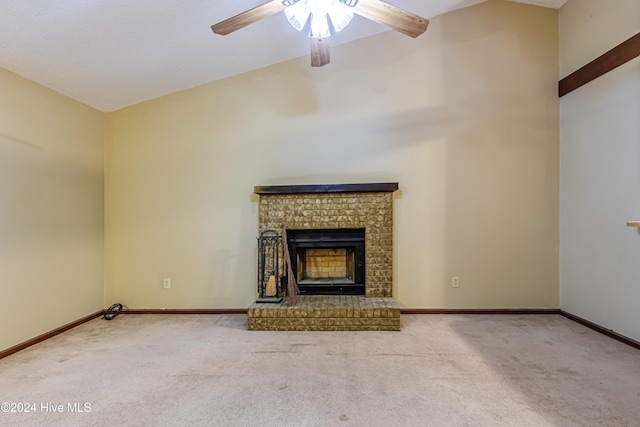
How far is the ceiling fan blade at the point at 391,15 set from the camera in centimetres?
174

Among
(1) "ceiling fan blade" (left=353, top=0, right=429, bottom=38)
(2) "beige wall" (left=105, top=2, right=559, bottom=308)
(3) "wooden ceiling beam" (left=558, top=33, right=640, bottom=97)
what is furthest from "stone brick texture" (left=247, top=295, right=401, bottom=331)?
(3) "wooden ceiling beam" (left=558, top=33, right=640, bottom=97)

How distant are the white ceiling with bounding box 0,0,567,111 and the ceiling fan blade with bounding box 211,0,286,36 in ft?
2.18

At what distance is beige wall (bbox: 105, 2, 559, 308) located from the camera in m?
3.37

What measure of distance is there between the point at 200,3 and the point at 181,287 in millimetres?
2751

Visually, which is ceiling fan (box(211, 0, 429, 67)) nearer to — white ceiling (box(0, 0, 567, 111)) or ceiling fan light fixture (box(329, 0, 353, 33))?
ceiling fan light fixture (box(329, 0, 353, 33))

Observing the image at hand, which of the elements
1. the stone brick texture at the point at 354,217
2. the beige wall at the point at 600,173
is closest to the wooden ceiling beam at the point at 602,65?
the beige wall at the point at 600,173

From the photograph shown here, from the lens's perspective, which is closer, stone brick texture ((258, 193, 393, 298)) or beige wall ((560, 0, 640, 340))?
beige wall ((560, 0, 640, 340))

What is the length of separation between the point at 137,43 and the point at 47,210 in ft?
5.56

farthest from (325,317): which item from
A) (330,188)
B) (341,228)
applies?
(330,188)

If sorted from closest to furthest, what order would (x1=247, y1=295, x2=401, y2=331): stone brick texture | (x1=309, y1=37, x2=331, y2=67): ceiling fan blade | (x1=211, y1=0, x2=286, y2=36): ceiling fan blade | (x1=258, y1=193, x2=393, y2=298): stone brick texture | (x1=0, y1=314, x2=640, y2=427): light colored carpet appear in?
1. (x1=0, y1=314, x2=640, y2=427): light colored carpet
2. (x1=211, y1=0, x2=286, y2=36): ceiling fan blade
3. (x1=309, y1=37, x2=331, y2=67): ceiling fan blade
4. (x1=247, y1=295, x2=401, y2=331): stone brick texture
5. (x1=258, y1=193, x2=393, y2=298): stone brick texture

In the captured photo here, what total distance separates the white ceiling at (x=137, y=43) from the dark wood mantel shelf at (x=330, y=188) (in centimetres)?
136

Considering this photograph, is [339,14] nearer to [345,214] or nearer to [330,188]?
[330,188]

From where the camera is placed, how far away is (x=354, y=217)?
3.36m

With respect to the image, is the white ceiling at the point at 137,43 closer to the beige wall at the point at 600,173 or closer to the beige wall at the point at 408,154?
the beige wall at the point at 408,154
